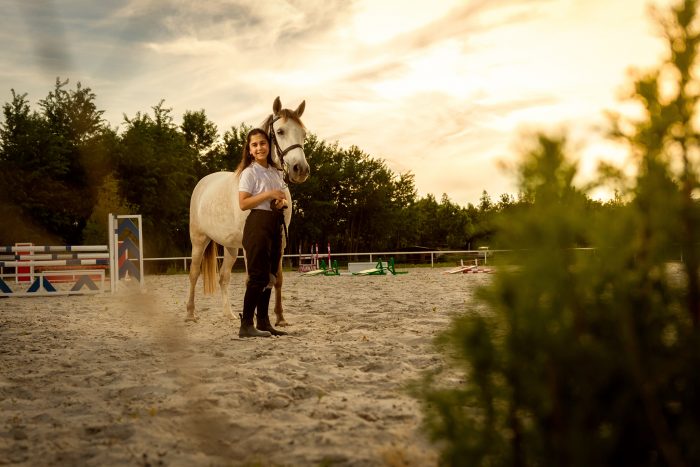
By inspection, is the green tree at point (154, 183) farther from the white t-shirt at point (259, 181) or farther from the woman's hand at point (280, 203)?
the woman's hand at point (280, 203)

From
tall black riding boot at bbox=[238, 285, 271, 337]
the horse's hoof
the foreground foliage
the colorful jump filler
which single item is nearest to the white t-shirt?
tall black riding boot at bbox=[238, 285, 271, 337]

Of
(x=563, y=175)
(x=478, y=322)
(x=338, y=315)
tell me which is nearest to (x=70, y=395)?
(x=478, y=322)

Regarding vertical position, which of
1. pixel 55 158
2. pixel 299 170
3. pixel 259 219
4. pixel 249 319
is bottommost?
pixel 249 319

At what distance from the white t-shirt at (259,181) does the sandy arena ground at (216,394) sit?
143 centimetres

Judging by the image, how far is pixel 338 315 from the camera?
7797mm

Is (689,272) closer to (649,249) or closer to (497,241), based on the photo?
(649,249)

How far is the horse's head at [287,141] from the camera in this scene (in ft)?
20.6

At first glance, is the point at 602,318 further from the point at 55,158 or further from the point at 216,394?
the point at 55,158

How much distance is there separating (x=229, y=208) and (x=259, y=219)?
1844 mm

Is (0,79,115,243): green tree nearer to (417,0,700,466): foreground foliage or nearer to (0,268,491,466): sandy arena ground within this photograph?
(0,268,491,466): sandy arena ground

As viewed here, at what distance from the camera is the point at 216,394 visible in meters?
3.47

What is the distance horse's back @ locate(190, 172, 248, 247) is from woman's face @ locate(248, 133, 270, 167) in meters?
1.10

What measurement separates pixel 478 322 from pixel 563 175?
1.47 feet

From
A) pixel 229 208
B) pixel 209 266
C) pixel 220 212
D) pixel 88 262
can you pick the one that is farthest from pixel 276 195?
pixel 88 262
